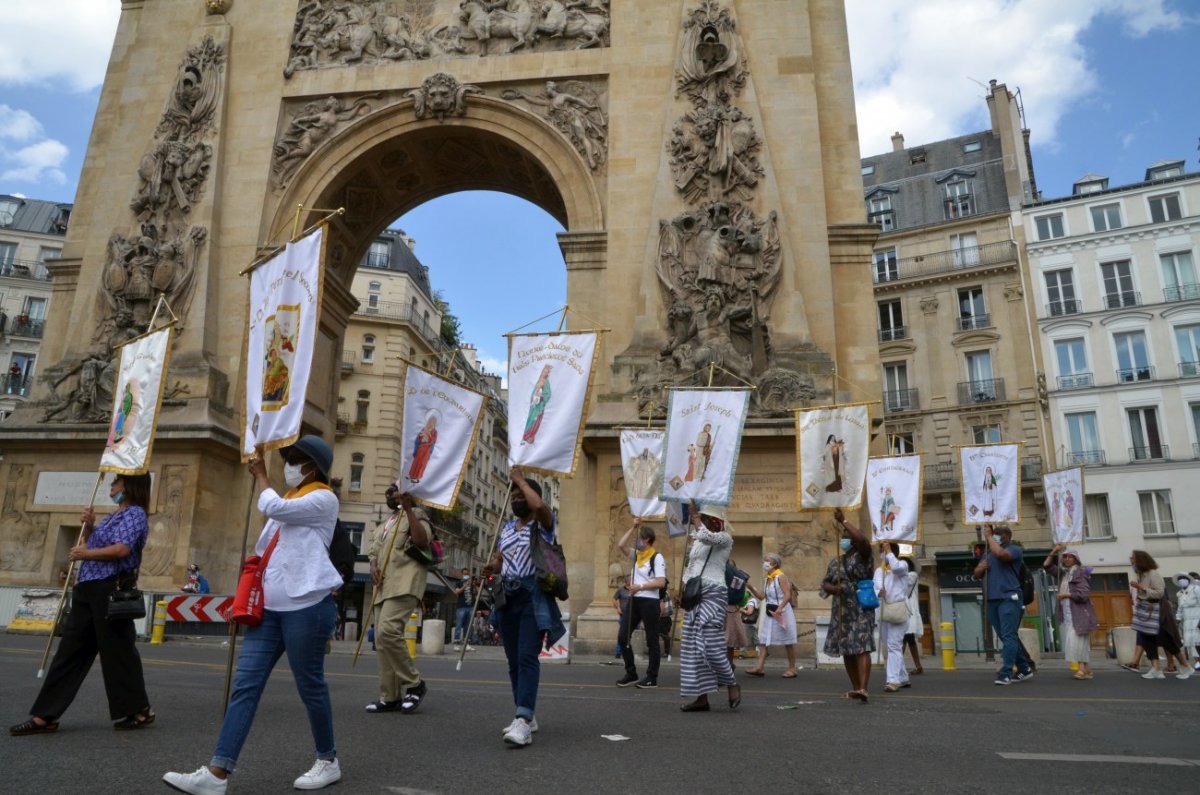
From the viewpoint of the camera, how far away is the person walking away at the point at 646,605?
10844mm

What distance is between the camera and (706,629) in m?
8.09

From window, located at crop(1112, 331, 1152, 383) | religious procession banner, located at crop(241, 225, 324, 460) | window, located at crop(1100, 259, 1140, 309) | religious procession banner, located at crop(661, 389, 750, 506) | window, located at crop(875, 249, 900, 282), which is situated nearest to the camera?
religious procession banner, located at crop(241, 225, 324, 460)

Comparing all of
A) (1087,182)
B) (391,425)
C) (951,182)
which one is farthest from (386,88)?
(1087,182)

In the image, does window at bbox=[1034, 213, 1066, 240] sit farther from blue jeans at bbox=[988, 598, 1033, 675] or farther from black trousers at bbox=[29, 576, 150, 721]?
black trousers at bbox=[29, 576, 150, 721]

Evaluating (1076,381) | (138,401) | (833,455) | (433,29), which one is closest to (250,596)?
(138,401)

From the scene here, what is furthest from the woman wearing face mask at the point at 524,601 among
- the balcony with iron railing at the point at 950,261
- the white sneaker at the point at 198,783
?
the balcony with iron railing at the point at 950,261

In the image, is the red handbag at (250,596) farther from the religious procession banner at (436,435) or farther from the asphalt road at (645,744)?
the religious procession banner at (436,435)

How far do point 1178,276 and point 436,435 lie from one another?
3896 cm

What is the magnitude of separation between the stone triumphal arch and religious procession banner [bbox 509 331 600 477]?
7245 millimetres

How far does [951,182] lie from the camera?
43.3m

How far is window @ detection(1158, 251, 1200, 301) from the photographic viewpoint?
121 feet

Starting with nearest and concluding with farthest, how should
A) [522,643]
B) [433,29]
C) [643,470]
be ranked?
[522,643], [643,470], [433,29]

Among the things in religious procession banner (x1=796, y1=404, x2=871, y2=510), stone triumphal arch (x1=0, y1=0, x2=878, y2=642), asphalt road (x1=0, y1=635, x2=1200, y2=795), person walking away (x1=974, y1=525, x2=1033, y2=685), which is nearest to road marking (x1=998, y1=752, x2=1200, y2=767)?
asphalt road (x1=0, y1=635, x2=1200, y2=795)

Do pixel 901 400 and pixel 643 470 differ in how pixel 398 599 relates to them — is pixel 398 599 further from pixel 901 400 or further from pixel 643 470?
pixel 901 400
